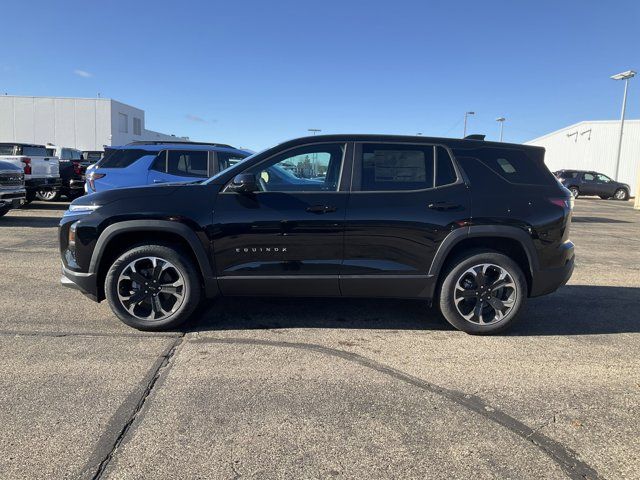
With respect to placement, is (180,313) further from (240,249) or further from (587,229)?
(587,229)

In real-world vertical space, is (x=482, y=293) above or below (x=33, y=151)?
below

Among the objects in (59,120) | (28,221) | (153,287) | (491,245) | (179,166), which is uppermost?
(59,120)

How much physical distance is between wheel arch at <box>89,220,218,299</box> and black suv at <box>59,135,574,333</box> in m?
0.01

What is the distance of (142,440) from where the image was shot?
267 cm

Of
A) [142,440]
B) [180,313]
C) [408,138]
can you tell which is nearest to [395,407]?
[142,440]

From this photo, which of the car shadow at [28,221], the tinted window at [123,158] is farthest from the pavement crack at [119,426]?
the car shadow at [28,221]

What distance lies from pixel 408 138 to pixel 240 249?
6.22 feet

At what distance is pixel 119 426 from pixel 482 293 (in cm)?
321

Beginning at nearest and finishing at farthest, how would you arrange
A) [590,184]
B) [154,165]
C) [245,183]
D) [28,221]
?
[245,183], [154,165], [28,221], [590,184]

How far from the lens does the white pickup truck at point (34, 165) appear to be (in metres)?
14.1

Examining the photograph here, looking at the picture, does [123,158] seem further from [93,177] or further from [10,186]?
[10,186]

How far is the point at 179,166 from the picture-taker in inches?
359

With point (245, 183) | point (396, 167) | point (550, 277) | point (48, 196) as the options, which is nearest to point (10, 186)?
point (48, 196)

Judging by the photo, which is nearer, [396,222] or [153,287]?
[396,222]
